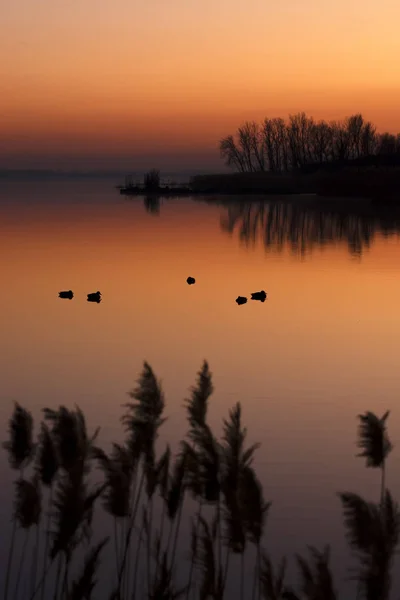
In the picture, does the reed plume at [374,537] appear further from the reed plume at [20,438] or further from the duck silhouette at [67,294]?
the duck silhouette at [67,294]

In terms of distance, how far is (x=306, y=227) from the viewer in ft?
169

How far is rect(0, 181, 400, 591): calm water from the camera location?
9.05 m

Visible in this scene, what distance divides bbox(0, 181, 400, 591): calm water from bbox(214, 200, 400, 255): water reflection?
2.07 meters

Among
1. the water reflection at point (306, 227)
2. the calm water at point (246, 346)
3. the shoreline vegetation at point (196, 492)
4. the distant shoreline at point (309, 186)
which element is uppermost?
the distant shoreline at point (309, 186)

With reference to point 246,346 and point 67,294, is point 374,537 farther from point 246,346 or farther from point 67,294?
point 67,294

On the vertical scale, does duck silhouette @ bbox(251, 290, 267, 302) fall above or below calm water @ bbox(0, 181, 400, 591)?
above

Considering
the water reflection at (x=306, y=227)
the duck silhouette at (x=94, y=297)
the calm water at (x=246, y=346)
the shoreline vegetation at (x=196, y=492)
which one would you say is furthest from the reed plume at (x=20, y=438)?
the water reflection at (x=306, y=227)

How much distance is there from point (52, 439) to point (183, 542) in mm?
3148

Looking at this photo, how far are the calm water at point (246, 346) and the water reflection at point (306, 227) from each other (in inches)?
81.4

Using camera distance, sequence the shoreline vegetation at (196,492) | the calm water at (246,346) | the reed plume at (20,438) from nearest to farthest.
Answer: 1. the shoreline vegetation at (196,492)
2. the reed plume at (20,438)
3. the calm water at (246,346)

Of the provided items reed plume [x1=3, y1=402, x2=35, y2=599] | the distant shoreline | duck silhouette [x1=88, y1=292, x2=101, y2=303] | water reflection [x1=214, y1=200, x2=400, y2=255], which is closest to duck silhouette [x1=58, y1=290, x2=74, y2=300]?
duck silhouette [x1=88, y1=292, x2=101, y2=303]

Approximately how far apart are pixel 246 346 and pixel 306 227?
35.5m

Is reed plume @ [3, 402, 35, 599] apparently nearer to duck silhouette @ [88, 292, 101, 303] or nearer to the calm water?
the calm water

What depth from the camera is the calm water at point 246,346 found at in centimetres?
905
